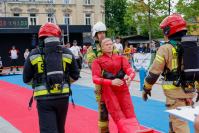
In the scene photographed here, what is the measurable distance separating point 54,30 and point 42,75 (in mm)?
572

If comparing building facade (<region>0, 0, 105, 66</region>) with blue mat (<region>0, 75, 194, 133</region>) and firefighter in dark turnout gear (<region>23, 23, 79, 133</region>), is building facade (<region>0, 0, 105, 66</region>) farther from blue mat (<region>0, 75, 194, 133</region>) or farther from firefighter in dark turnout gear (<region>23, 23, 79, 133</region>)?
firefighter in dark turnout gear (<region>23, 23, 79, 133</region>)

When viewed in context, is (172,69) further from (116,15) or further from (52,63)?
(116,15)

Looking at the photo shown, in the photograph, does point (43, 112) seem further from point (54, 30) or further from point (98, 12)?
point (98, 12)

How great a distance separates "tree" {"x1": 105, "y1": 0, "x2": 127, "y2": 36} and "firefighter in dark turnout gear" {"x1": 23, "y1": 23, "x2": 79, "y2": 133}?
239 feet

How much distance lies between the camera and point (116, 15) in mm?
80062

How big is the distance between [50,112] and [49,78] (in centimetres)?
39

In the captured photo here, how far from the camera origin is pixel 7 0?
62094 millimetres

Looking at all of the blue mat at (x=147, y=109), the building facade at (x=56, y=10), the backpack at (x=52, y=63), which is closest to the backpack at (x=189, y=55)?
the backpack at (x=52, y=63)

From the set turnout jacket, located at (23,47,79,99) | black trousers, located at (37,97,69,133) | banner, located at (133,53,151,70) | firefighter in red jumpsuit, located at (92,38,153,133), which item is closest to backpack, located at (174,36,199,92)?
firefighter in red jumpsuit, located at (92,38,153,133)

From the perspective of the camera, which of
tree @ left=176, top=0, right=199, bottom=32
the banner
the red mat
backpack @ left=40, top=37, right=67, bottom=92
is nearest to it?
backpack @ left=40, top=37, right=67, bottom=92

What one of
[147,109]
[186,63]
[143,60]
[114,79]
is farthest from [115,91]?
[143,60]

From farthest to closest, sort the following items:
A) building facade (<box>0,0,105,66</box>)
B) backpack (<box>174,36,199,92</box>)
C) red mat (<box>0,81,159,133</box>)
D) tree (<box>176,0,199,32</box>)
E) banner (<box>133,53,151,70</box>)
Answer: building facade (<box>0,0,105,66</box>), tree (<box>176,0,199,32</box>), banner (<box>133,53,151,70</box>), red mat (<box>0,81,159,133</box>), backpack (<box>174,36,199,92</box>)

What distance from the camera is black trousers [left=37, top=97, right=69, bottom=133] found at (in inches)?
200

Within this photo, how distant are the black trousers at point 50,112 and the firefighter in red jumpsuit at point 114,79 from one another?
3.52 feet
